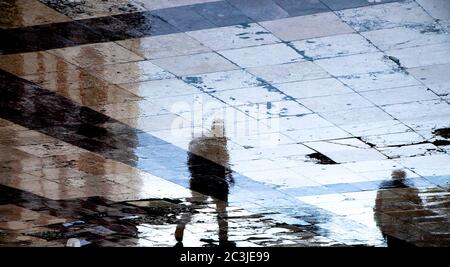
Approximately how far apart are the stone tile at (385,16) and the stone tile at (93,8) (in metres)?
1.92

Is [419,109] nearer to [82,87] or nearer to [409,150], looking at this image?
[409,150]

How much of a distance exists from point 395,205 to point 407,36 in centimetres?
674

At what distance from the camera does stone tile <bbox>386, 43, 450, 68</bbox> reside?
7.16m

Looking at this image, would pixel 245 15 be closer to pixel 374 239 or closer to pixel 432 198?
pixel 432 198

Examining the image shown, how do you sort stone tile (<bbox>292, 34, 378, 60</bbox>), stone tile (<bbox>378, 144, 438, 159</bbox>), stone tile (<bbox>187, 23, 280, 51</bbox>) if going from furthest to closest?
stone tile (<bbox>378, 144, 438, 159</bbox>)
stone tile (<bbox>292, 34, 378, 60</bbox>)
stone tile (<bbox>187, 23, 280, 51</bbox>)

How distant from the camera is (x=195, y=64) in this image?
7520mm

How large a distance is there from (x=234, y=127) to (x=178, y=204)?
4468mm

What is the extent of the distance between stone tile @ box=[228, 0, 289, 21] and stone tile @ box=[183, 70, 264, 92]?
1.12 meters

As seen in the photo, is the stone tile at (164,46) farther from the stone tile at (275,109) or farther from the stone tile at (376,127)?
the stone tile at (376,127)

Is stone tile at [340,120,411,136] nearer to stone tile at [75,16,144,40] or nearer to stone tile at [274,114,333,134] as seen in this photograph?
stone tile at [274,114,333,134]

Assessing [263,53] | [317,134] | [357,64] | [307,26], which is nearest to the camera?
[307,26]

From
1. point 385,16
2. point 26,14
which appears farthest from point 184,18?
point 385,16

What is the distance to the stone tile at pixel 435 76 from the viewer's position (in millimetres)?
7570

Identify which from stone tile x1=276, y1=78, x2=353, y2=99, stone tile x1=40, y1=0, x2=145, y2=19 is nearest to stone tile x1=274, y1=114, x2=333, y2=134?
stone tile x1=276, y1=78, x2=353, y2=99
